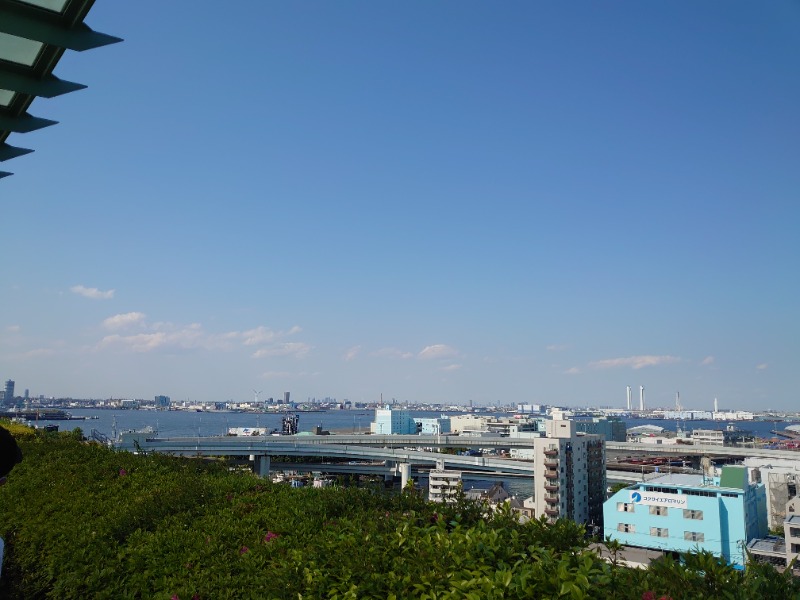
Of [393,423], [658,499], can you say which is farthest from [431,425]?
[658,499]

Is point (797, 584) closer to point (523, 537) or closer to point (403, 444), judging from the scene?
point (523, 537)

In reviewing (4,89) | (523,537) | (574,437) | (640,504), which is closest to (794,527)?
(640,504)

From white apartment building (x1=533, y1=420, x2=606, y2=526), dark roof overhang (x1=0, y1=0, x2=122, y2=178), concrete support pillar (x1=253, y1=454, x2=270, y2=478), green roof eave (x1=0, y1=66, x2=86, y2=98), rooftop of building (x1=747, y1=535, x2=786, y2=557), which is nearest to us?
dark roof overhang (x1=0, y1=0, x2=122, y2=178)

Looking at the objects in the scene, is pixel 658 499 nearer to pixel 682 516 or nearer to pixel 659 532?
pixel 682 516

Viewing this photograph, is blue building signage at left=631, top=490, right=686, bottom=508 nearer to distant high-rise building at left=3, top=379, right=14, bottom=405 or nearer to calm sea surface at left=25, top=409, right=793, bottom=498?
calm sea surface at left=25, top=409, right=793, bottom=498

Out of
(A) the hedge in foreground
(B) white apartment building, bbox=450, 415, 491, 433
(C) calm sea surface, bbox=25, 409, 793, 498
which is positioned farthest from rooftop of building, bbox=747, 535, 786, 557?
(B) white apartment building, bbox=450, 415, 491, 433

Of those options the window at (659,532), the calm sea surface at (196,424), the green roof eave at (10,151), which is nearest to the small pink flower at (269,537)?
the green roof eave at (10,151)
